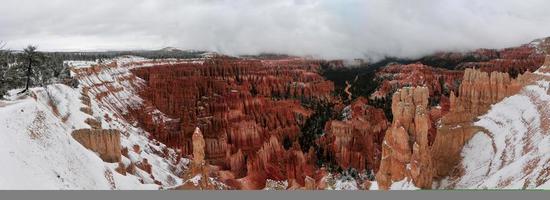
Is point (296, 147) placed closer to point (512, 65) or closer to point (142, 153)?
point (142, 153)

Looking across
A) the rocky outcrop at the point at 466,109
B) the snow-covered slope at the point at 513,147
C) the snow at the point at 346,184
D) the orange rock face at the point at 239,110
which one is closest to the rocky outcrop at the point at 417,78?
the orange rock face at the point at 239,110

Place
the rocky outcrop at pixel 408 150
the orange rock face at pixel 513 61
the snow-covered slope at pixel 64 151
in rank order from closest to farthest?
the snow-covered slope at pixel 64 151, the rocky outcrop at pixel 408 150, the orange rock face at pixel 513 61

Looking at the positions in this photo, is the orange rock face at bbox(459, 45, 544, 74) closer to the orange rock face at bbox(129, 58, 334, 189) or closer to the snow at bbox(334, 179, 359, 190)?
the orange rock face at bbox(129, 58, 334, 189)

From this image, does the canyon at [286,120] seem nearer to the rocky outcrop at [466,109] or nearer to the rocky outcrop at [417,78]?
the rocky outcrop at [466,109]

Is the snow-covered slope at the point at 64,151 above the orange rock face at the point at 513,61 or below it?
below

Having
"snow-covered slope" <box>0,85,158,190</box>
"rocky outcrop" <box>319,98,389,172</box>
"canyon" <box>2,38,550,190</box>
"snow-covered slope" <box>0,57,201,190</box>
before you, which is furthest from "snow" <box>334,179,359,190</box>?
"snow-covered slope" <box>0,85,158,190</box>

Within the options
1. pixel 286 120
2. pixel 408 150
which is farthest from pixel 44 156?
pixel 286 120

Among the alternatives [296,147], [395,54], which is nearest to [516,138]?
[296,147]
